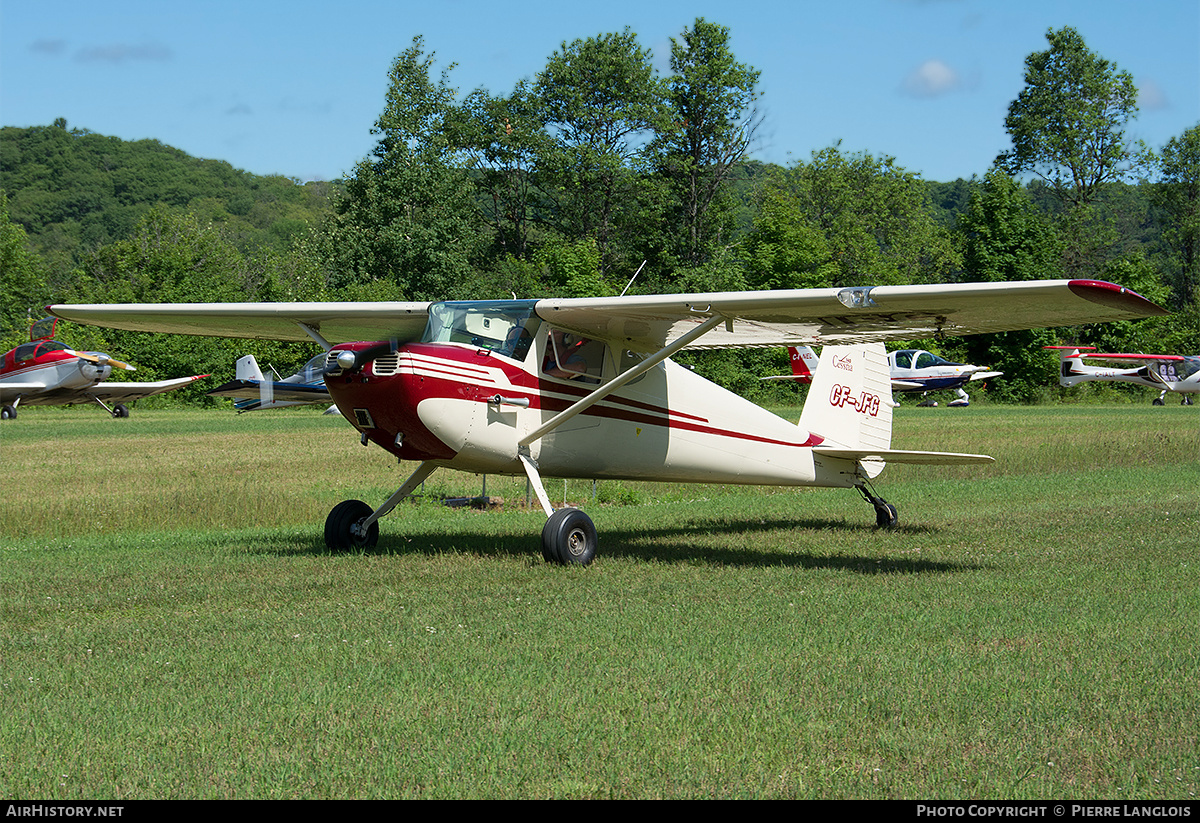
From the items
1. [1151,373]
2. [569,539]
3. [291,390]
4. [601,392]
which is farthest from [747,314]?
[1151,373]

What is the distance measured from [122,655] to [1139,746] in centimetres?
547

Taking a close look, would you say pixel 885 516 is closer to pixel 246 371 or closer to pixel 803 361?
pixel 803 361

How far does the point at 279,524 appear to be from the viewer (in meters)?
15.2

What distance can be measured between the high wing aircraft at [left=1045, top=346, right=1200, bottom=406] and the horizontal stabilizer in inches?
1527

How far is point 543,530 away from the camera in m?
9.93

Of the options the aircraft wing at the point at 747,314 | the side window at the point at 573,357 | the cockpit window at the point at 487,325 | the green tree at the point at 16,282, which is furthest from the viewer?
the green tree at the point at 16,282

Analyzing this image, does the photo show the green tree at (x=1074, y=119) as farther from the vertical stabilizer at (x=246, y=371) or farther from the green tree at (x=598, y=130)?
the vertical stabilizer at (x=246, y=371)

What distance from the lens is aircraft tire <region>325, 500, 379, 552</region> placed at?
10883 mm

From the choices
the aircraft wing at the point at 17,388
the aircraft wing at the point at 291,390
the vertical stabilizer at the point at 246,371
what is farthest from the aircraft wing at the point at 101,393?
the vertical stabilizer at the point at 246,371

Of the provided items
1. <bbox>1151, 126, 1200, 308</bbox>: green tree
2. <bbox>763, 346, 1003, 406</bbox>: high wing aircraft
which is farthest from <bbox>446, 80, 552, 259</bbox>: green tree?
<bbox>1151, 126, 1200, 308</bbox>: green tree

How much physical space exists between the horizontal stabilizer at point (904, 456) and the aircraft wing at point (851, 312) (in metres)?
1.45

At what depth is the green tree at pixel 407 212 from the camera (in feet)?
187

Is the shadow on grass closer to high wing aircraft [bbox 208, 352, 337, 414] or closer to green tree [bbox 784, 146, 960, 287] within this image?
high wing aircraft [bbox 208, 352, 337, 414]

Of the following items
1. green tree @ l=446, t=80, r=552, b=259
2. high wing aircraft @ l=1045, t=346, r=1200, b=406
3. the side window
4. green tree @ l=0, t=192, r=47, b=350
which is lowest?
high wing aircraft @ l=1045, t=346, r=1200, b=406
